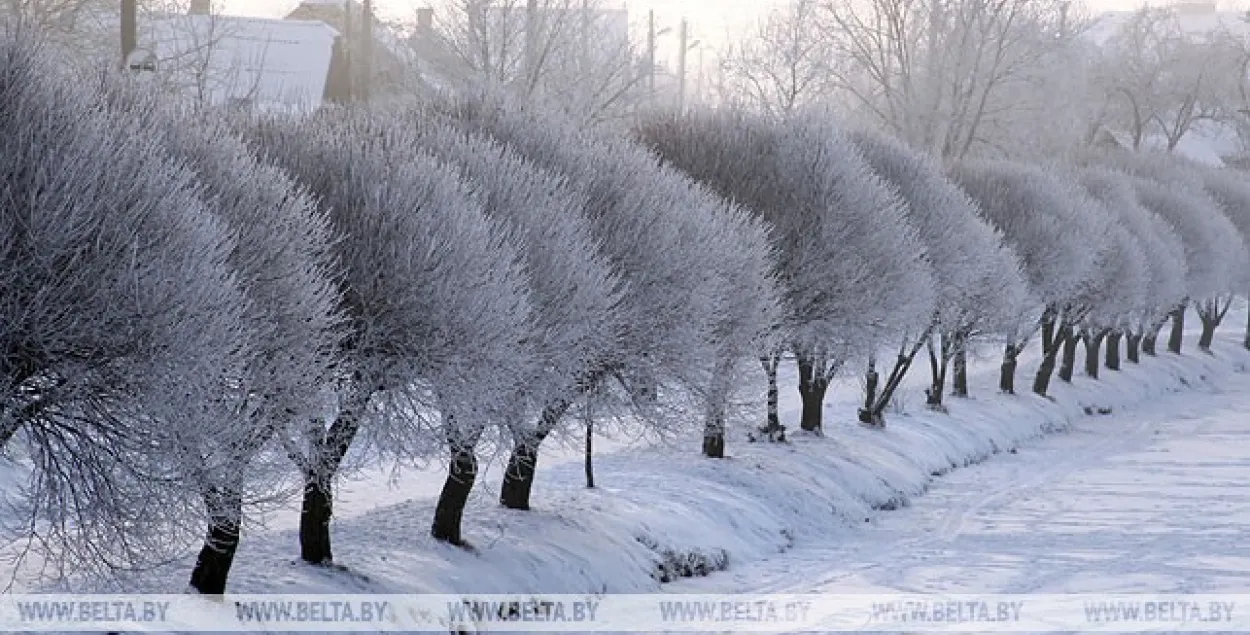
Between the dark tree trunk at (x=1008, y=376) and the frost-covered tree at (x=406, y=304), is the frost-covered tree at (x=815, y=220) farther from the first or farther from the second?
the dark tree trunk at (x=1008, y=376)

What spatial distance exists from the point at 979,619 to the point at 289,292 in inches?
408

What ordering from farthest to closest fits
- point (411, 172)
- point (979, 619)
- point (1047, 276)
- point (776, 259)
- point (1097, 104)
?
point (1097, 104), point (1047, 276), point (776, 259), point (979, 619), point (411, 172)

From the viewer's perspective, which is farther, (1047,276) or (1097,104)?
(1097,104)

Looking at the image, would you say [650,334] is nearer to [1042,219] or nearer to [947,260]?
[947,260]

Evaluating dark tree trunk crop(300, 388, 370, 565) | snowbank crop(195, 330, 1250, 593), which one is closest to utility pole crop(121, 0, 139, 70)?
snowbank crop(195, 330, 1250, 593)

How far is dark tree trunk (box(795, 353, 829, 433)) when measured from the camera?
118 feet

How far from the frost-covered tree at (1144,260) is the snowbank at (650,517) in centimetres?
1326

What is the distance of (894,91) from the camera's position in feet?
214

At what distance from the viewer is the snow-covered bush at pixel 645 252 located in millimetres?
24391

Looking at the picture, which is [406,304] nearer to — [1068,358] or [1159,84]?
[1068,358]

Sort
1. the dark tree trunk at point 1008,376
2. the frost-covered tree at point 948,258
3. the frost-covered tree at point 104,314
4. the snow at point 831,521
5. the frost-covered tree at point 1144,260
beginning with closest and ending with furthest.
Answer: the frost-covered tree at point 104,314
the snow at point 831,521
the frost-covered tree at point 948,258
the dark tree trunk at point 1008,376
the frost-covered tree at point 1144,260

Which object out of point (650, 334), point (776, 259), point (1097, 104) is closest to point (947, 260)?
point (776, 259)

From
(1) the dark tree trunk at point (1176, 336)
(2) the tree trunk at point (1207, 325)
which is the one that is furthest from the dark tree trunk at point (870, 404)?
(2) the tree trunk at point (1207, 325)

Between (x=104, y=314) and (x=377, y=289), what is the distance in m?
5.22
